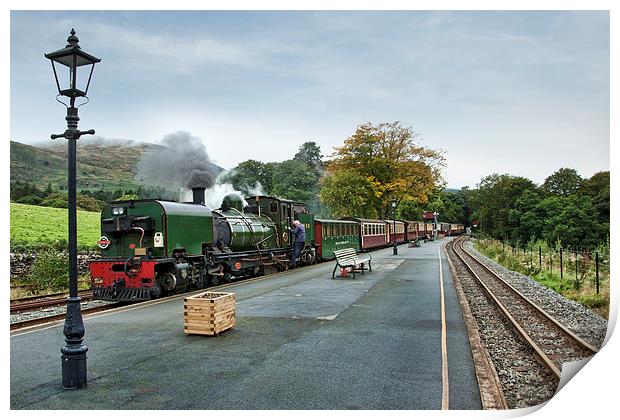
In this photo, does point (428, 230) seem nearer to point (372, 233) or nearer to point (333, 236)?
point (372, 233)

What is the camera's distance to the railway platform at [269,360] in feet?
16.7

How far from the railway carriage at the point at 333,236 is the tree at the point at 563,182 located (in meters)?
15.8

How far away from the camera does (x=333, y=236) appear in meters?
26.8

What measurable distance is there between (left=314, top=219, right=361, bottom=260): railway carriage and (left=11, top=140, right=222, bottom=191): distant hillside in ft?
31.3

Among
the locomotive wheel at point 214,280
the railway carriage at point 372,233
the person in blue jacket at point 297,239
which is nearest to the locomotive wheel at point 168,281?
the locomotive wheel at point 214,280

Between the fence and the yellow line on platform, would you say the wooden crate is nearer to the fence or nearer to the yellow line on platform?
the yellow line on platform

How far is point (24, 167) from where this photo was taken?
22844mm

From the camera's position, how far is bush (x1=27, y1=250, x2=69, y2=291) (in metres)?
14.3

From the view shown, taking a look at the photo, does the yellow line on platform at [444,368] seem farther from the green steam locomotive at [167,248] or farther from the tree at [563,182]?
the tree at [563,182]

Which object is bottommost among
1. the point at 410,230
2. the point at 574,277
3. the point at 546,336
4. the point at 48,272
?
the point at 546,336

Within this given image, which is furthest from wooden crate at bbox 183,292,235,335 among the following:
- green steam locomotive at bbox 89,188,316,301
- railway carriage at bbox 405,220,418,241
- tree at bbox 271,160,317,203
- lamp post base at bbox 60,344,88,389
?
tree at bbox 271,160,317,203

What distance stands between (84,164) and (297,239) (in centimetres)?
3016

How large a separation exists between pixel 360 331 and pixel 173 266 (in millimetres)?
6236

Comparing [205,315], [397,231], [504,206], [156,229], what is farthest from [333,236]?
[504,206]
